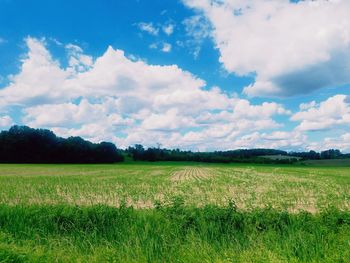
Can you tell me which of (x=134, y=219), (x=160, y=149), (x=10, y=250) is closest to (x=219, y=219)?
(x=134, y=219)

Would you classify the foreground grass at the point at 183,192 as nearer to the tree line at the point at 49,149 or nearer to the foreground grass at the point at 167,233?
the foreground grass at the point at 167,233

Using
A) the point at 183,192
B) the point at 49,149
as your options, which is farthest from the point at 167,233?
the point at 49,149

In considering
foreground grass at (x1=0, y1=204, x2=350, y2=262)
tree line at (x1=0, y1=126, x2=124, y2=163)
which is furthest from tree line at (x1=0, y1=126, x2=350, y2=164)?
foreground grass at (x1=0, y1=204, x2=350, y2=262)

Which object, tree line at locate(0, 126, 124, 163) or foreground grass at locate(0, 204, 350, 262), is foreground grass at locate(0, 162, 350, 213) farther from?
tree line at locate(0, 126, 124, 163)

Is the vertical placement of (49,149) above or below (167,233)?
above

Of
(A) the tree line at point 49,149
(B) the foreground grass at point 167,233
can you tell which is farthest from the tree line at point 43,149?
(B) the foreground grass at point 167,233

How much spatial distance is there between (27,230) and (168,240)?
14.3ft

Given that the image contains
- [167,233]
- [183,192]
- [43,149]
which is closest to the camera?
[167,233]

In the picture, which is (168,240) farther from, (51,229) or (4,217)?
(4,217)

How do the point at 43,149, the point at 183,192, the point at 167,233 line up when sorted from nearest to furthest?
the point at 167,233
the point at 183,192
the point at 43,149

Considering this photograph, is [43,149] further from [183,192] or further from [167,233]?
[167,233]

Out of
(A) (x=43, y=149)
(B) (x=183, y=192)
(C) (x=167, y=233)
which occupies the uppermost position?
(A) (x=43, y=149)

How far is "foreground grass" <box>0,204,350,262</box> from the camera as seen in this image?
7254mm

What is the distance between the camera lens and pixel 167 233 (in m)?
9.30
